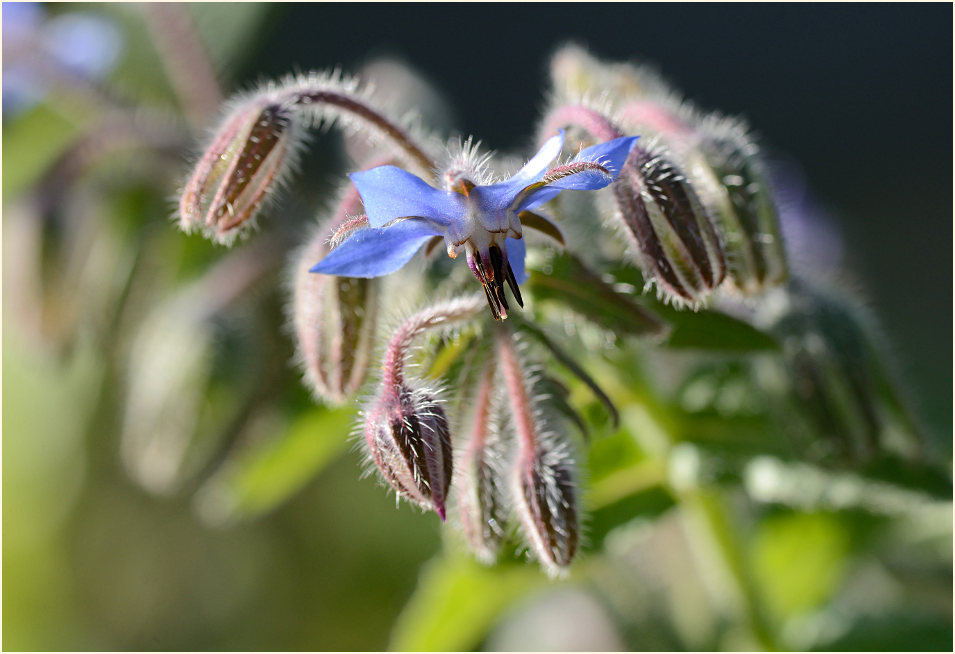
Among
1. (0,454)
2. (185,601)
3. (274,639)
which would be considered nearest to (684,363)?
(274,639)

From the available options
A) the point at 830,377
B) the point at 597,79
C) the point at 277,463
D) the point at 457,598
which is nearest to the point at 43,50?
the point at 277,463

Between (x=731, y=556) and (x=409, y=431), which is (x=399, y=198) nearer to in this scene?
(x=409, y=431)

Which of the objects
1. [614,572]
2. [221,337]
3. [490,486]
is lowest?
[614,572]

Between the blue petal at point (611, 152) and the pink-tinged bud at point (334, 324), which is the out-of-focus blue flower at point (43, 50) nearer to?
the pink-tinged bud at point (334, 324)

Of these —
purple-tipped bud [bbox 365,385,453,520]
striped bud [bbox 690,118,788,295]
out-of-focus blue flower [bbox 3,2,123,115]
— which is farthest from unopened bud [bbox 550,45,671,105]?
out-of-focus blue flower [bbox 3,2,123,115]

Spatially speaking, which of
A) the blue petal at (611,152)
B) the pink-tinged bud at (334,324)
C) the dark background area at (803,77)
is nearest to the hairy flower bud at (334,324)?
the pink-tinged bud at (334,324)

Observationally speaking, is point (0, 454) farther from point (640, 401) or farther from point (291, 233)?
point (640, 401)
